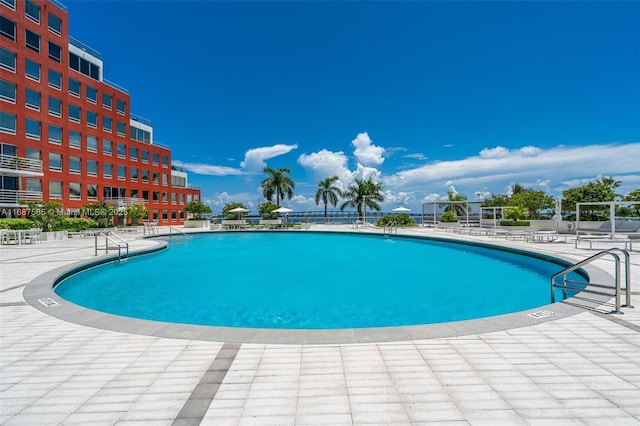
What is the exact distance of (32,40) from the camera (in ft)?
66.0

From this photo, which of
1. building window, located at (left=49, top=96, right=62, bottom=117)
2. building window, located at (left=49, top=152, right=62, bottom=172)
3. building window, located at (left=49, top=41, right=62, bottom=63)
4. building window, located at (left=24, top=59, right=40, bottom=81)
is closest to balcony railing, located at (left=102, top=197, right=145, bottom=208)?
building window, located at (left=49, top=152, right=62, bottom=172)

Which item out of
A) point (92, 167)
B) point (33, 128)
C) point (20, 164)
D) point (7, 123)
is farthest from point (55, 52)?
point (20, 164)

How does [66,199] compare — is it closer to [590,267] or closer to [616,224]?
[590,267]

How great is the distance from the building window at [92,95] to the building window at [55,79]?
2.68 meters

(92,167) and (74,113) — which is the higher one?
(74,113)

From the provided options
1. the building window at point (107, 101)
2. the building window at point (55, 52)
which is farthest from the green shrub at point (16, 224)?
the building window at point (107, 101)

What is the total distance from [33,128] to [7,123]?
160 cm

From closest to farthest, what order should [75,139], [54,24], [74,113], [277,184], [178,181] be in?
[54,24] < [74,113] < [75,139] < [277,184] < [178,181]

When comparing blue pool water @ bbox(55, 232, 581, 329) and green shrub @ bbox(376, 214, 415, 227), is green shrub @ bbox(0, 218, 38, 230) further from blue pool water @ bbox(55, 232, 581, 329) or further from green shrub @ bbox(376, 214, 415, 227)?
green shrub @ bbox(376, 214, 415, 227)

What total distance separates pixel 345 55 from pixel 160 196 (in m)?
25.4

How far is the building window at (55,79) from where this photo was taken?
70.0ft

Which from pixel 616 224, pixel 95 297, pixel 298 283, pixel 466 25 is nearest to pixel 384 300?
pixel 298 283

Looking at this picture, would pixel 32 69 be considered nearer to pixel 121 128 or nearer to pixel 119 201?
pixel 121 128

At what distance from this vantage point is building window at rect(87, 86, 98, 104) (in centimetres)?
2477
